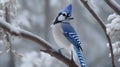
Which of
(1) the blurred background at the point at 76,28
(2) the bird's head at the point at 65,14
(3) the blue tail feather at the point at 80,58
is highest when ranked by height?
(1) the blurred background at the point at 76,28

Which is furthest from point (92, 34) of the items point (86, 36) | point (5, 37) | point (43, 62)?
point (5, 37)

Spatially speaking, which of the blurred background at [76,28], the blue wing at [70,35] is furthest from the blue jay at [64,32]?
the blurred background at [76,28]

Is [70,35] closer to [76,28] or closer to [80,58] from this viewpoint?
[80,58]

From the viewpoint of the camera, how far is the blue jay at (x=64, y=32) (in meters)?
1.23

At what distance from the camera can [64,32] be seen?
125 cm

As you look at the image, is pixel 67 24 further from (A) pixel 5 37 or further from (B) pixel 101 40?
(B) pixel 101 40

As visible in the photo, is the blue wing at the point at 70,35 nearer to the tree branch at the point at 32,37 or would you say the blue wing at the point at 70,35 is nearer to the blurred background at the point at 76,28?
the tree branch at the point at 32,37

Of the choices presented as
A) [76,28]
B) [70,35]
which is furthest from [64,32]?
[76,28]

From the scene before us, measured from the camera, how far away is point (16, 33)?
47.9 inches

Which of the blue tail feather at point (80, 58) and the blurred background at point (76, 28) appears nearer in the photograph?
the blue tail feather at point (80, 58)

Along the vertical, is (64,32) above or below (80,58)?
above

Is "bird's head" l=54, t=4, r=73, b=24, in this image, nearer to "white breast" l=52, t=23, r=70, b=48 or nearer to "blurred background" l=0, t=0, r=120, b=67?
"white breast" l=52, t=23, r=70, b=48

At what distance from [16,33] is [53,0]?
11.6ft

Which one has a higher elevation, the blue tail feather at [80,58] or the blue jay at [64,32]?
the blue jay at [64,32]
